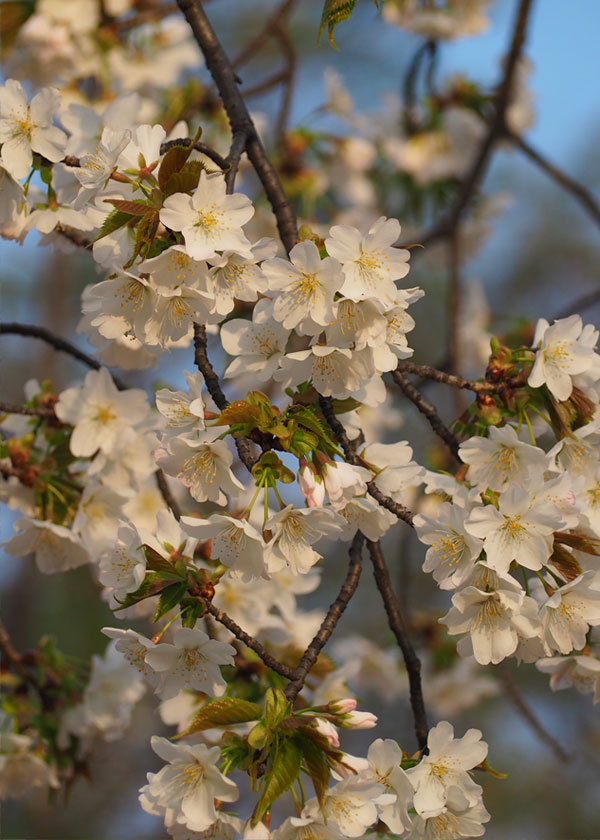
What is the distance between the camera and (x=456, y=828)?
1.09 m

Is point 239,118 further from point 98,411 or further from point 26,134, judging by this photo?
point 98,411

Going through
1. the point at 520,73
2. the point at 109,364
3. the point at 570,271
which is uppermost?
the point at 520,73

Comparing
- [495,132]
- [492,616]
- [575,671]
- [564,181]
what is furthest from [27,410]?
[495,132]

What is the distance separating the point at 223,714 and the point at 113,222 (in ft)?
2.12

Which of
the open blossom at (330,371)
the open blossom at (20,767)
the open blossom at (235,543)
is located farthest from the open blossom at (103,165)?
the open blossom at (20,767)

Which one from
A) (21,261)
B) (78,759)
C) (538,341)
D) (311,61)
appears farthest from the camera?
(311,61)

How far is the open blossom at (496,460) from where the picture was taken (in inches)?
45.0

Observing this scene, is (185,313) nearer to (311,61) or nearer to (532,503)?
(532,503)

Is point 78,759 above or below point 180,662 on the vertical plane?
below

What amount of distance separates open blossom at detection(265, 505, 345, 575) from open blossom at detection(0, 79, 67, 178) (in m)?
0.65

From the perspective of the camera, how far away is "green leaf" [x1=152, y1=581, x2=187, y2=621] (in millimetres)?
1095

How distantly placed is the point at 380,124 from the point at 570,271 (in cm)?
577

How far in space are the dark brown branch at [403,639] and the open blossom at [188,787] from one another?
0.33m

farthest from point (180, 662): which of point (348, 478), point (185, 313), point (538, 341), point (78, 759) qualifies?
point (78, 759)
